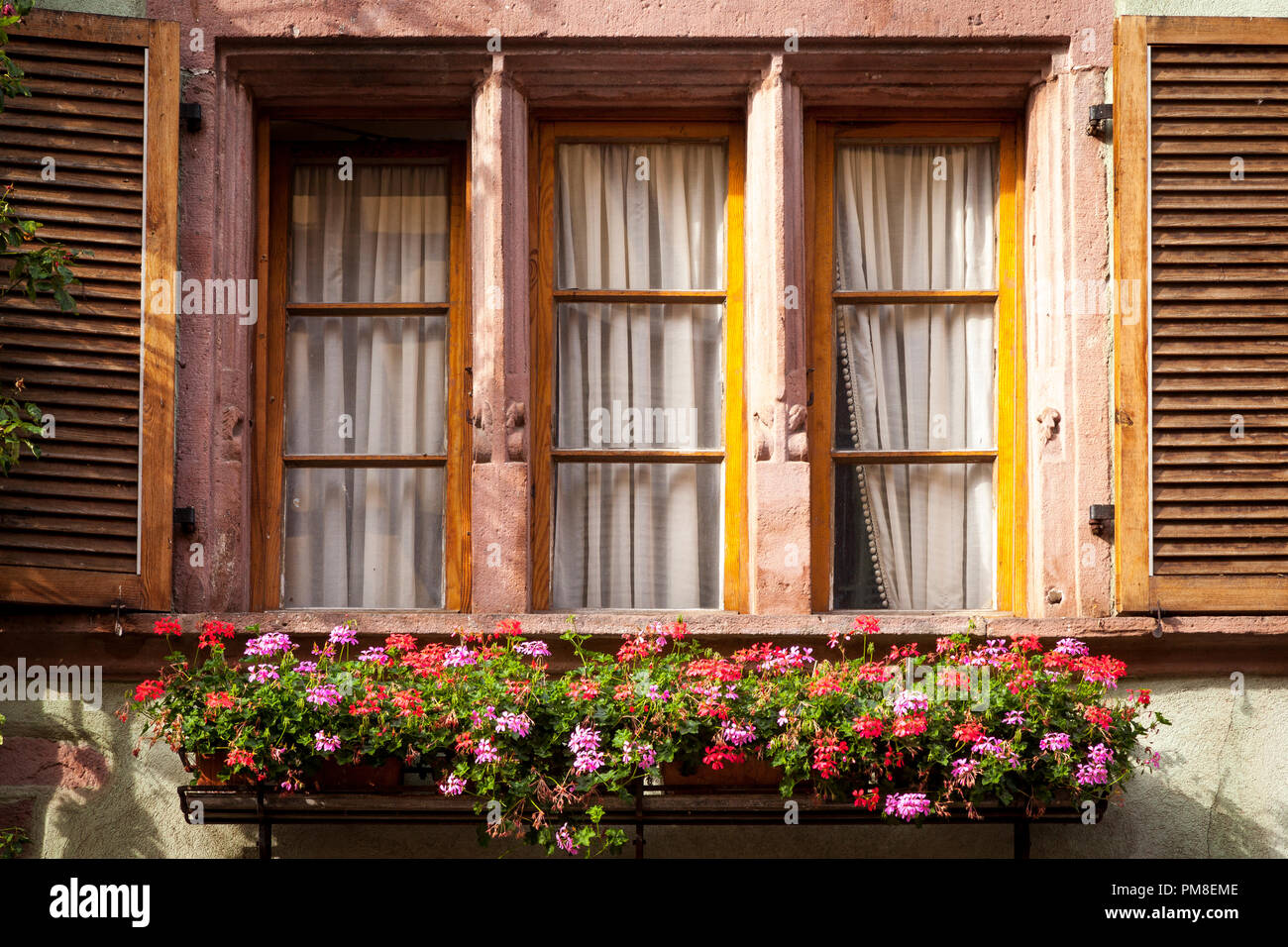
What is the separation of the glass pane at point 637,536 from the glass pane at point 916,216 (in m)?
0.85

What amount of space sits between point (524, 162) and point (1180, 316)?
2.09 metres

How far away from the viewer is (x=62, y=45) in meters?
5.40

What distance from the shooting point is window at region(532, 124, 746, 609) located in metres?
5.53

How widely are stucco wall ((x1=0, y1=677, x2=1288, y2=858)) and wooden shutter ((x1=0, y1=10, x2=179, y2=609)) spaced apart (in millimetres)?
451

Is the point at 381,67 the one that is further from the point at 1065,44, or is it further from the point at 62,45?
the point at 1065,44

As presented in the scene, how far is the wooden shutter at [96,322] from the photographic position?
5160 mm

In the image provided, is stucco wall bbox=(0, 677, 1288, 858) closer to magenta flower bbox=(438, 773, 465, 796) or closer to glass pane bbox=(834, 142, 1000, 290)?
magenta flower bbox=(438, 773, 465, 796)

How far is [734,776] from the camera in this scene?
189 inches

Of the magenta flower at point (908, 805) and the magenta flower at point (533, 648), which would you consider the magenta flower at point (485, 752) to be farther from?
the magenta flower at point (908, 805)

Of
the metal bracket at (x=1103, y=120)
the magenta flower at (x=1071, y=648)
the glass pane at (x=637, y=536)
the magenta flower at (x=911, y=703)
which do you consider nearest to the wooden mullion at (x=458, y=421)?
the glass pane at (x=637, y=536)
